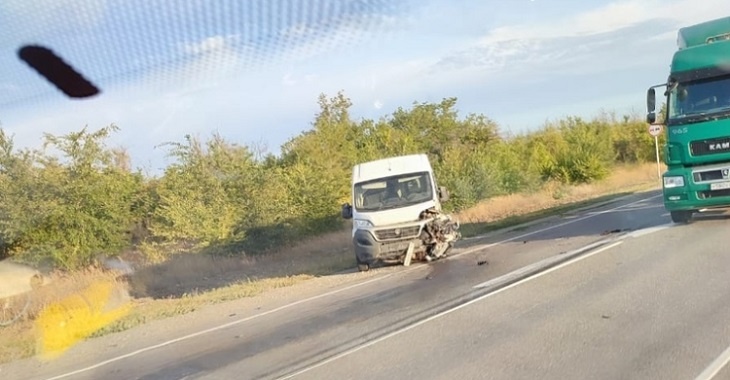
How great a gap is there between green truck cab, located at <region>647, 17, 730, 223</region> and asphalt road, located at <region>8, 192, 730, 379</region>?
0.81m

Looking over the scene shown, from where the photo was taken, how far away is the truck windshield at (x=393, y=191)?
55.3 feet

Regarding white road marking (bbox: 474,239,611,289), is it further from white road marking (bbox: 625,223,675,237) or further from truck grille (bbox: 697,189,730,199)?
truck grille (bbox: 697,189,730,199)

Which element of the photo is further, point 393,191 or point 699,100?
point 393,191

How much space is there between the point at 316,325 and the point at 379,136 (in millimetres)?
33271

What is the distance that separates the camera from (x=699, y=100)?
50.9 feet

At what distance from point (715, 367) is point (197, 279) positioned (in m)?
16.8

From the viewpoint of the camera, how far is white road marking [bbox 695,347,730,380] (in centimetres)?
600

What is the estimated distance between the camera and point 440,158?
41.8 m

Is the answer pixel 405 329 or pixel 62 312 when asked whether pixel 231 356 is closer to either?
pixel 405 329

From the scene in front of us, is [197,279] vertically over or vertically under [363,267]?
under

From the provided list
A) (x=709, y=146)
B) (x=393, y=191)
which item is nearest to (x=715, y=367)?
(x=709, y=146)

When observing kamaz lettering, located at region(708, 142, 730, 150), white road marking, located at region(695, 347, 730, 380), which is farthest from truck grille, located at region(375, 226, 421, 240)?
white road marking, located at region(695, 347, 730, 380)

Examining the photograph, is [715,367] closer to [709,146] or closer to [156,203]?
[709,146]

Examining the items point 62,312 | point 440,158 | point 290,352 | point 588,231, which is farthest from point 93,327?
point 440,158
